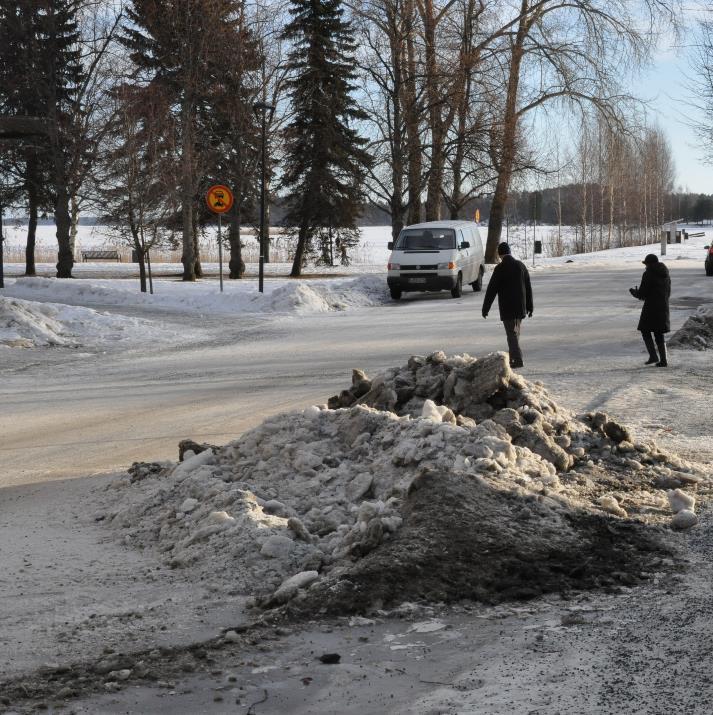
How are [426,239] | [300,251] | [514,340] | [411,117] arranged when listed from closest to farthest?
[514,340]
[426,239]
[411,117]
[300,251]

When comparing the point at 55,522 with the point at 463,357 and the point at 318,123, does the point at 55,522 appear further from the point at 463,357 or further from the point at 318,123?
the point at 318,123

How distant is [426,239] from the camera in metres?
27.2

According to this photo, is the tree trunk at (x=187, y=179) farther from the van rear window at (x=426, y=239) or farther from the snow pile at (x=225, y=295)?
the van rear window at (x=426, y=239)

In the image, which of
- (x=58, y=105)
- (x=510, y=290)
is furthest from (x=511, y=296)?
(x=58, y=105)

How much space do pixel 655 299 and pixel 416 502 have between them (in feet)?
28.2

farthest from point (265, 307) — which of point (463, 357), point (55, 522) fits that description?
point (55, 522)

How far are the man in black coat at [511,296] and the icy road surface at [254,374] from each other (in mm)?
438

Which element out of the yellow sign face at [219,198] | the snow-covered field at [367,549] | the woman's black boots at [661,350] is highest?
the yellow sign face at [219,198]

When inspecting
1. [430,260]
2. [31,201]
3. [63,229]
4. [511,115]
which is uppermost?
[511,115]

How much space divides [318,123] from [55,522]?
37.5m

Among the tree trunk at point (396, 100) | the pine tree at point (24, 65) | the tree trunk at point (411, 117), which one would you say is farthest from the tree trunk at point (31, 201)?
the tree trunk at point (411, 117)

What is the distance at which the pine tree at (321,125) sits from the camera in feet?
138

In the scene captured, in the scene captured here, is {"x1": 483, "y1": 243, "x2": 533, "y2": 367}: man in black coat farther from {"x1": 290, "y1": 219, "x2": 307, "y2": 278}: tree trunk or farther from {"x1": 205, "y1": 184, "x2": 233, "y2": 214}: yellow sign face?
{"x1": 290, "y1": 219, "x2": 307, "y2": 278}: tree trunk

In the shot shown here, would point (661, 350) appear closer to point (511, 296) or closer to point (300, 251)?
point (511, 296)
